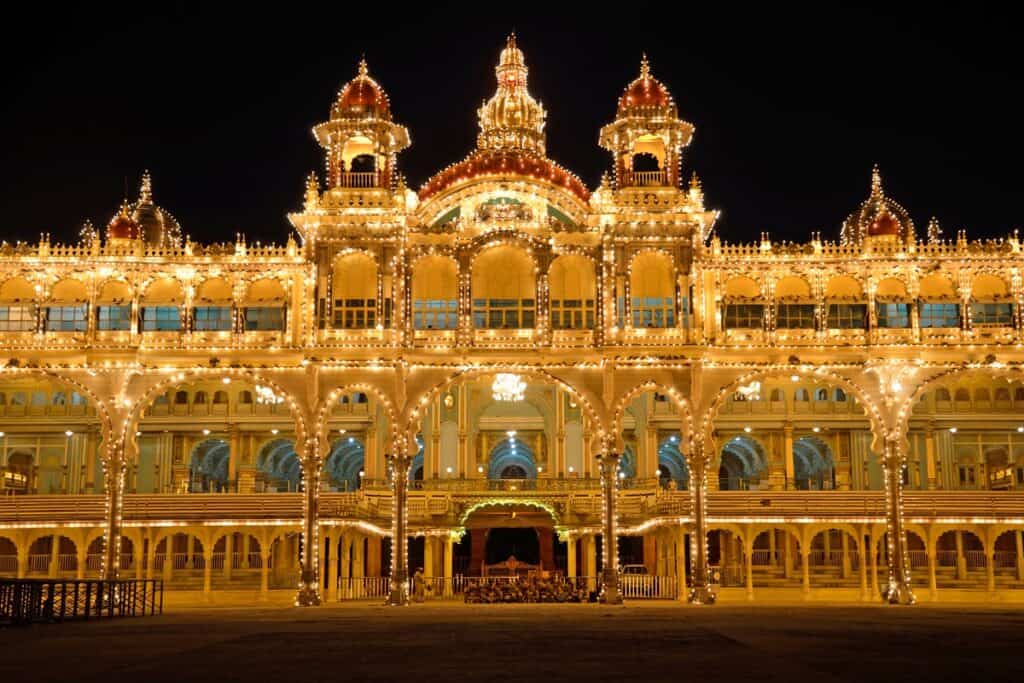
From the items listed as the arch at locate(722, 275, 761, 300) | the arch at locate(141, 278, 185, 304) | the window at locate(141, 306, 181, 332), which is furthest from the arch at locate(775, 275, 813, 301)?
the window at locate(141, 306, 181, 332)

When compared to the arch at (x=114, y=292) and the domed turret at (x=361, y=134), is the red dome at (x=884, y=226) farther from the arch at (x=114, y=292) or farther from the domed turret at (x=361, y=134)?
the arch at (x=114, y=292)

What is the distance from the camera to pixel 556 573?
44.2 metres

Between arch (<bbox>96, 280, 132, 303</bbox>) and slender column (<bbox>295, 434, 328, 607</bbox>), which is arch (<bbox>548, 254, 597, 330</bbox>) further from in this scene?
arch (<bbox>96, 280, 132, 303</bbox>)

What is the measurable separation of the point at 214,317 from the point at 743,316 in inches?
819

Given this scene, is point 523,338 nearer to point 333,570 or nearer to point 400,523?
point 400,523

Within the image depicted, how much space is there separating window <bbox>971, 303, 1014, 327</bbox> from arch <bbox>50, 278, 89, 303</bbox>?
33949 mm

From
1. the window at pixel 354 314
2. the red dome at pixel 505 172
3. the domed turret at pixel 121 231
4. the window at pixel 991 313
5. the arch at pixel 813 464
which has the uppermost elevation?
the red dome at pixel 505 172

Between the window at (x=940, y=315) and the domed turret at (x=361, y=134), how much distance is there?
67.4 ft

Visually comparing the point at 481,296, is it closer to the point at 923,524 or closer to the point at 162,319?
the point at 162,319

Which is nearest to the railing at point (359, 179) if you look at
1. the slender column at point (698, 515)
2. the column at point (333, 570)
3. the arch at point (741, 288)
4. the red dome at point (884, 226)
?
the column at point (333, 570)

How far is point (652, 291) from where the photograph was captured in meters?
44.3

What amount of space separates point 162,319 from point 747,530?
2486 cm

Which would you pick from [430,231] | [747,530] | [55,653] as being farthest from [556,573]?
[55,653]

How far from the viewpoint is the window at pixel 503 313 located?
4356cm
